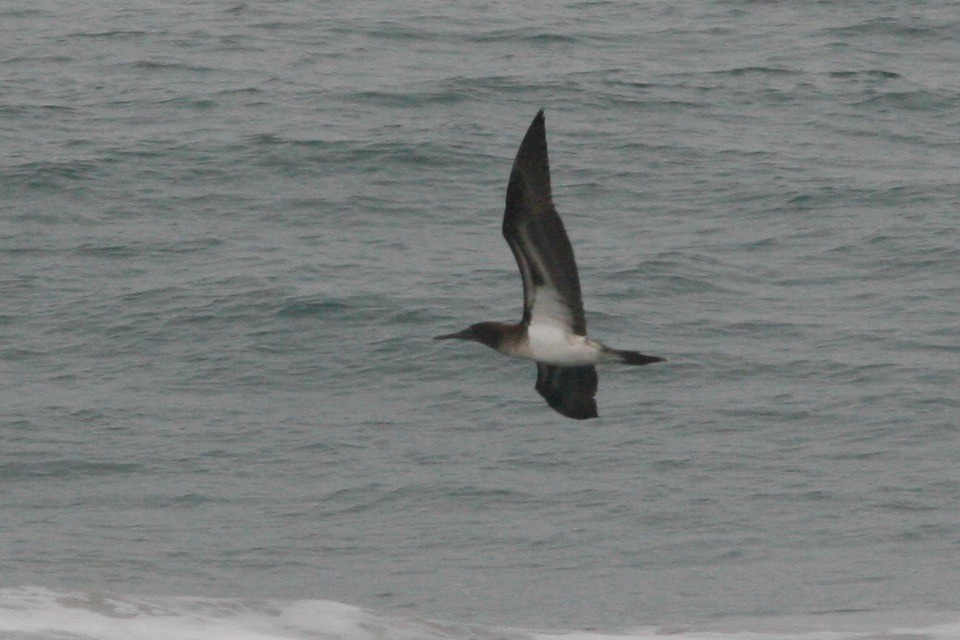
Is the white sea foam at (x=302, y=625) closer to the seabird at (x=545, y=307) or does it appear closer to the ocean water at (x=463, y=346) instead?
the ocean water at (x=463, y=346)

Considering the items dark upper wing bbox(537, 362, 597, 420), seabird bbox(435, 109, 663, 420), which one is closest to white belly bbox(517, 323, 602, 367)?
seabird bbox(435, 109, 663, 420)

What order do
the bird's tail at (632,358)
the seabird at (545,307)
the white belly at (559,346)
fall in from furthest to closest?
the white belly at (559,346) < the seabird at (545,307) < the bird's tail at (632,358)

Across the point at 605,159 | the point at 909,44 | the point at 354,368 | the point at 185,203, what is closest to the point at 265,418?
the point at 354,368

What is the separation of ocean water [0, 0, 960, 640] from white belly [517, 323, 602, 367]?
2803 mm

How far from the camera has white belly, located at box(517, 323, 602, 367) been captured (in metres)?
9.20

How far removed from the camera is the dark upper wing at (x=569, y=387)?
948 centimetres

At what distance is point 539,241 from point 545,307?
0.46 meters

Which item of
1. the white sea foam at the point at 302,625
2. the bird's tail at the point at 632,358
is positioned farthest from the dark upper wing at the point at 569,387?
the white sea foam at the point at 302,625

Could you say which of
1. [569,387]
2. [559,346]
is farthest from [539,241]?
[569,387]

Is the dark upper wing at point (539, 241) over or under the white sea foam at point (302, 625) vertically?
over

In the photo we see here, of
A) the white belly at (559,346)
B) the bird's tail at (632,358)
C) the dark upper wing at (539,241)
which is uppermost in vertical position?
the dark upper wing at (539,241)

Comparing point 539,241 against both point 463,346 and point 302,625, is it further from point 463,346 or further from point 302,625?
point 463,346

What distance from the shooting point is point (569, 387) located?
9547mm

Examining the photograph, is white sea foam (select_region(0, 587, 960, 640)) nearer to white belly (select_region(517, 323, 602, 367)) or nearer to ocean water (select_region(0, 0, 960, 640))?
ocean water (select_region(0, 0, 960, 640))
